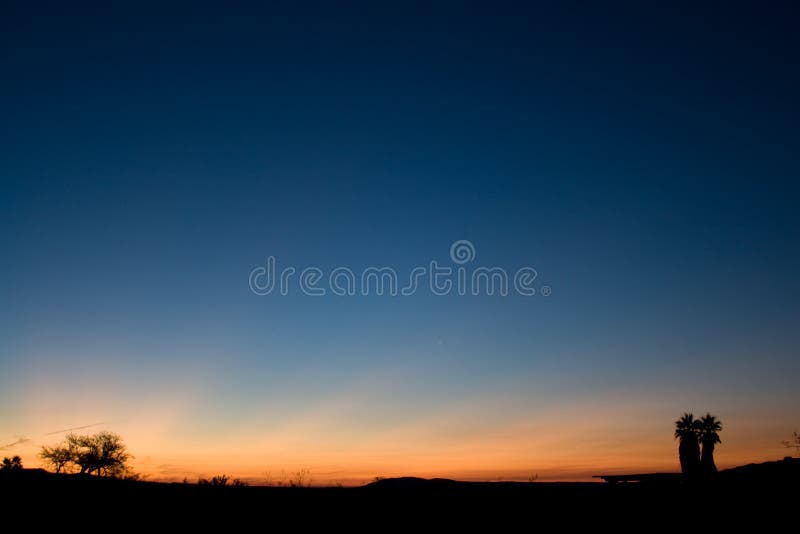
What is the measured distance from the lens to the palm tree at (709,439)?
1622 inches

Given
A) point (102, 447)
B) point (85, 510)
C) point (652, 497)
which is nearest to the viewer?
point (85, 510)

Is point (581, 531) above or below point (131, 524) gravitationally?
below

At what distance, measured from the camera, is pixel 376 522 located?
1087cm

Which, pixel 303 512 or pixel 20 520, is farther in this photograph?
pixel 303 512

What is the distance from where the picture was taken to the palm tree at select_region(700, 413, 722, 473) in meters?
41.2

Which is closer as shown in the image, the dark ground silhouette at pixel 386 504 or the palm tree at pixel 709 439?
the dark ground silhouette at pixel 386 504

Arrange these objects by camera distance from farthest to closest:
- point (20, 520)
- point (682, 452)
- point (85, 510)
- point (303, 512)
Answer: point (682, 452) → point (303, 512) → point (85, 510) → point (20, 520)

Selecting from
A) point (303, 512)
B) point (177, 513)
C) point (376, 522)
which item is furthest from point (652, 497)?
point (177, 513)

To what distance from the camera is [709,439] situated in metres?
48.3

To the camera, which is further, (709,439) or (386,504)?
(709,439)

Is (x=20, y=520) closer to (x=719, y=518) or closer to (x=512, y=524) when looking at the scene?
(x=512, y=524)

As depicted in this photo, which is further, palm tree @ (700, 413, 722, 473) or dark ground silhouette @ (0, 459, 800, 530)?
palm tree @ (700, 413, 722, 473)

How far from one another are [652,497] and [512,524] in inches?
169

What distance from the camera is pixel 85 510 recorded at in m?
10.5
